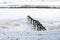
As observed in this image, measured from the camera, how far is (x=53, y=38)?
2.46 m

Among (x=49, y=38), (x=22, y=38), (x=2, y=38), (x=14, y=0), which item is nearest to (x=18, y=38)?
(x=22, y=38)

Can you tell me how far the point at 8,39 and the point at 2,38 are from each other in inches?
5.4

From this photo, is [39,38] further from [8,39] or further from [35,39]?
[8,39]

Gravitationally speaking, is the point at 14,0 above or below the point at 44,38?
below

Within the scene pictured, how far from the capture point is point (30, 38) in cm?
244

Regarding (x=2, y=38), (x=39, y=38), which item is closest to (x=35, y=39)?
(x=39, y=38)

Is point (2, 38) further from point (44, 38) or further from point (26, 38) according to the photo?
point (44, 38)

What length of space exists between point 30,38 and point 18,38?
0.55 ft

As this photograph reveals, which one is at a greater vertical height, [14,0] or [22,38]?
[22,38]

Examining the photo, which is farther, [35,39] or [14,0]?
[14,0]

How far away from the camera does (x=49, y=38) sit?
2447mm

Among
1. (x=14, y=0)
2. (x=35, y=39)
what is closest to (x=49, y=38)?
(x=35, y=39)

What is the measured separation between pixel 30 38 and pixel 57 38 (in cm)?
39

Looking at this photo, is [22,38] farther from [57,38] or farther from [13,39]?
[57,38]
